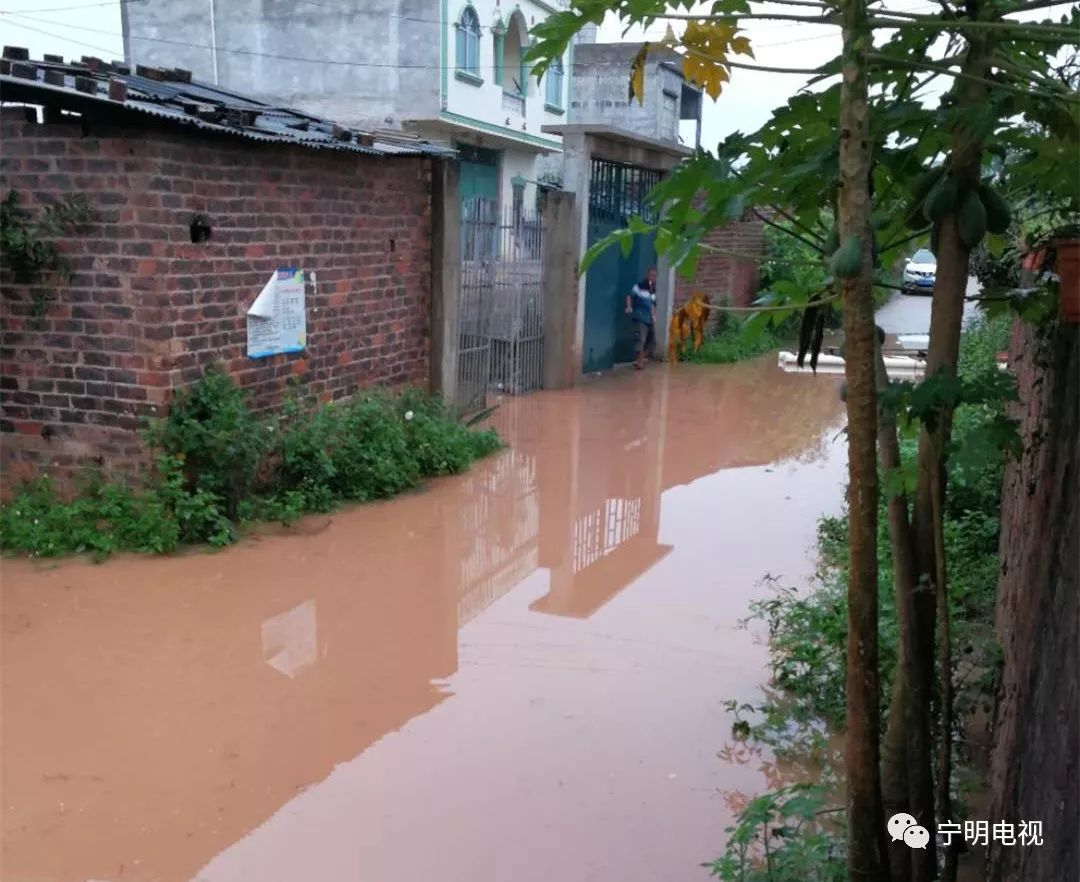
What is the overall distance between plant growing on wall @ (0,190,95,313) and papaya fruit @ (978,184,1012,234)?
531cm

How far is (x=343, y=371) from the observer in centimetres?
812

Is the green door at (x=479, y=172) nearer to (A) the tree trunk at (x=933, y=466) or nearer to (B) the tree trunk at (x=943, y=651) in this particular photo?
(A) the tree trunk at (x=933, y=466)

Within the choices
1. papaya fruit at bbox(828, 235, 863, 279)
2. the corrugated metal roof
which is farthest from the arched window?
papaya fruit at bbox(828, 235, 863, 279)

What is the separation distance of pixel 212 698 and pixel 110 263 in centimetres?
305

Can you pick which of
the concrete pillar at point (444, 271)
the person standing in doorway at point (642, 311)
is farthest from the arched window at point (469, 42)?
the concrete pillar at point (444, 271)

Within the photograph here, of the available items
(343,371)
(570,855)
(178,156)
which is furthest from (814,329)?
(343,371)

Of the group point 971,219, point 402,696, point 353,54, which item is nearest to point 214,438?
point 402,696

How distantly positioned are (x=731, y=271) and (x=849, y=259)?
56.1 feet

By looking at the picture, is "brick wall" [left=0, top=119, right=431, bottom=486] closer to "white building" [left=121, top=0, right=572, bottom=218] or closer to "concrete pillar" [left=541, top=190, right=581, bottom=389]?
"concrete pillar" [left=541, top=190, right=581, bottom=389]

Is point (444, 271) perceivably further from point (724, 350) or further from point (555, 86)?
point (555, 86)

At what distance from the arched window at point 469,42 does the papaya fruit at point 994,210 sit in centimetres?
1533

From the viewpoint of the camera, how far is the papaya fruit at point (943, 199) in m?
2.40

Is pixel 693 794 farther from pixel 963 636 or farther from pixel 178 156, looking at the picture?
pixel 178 156

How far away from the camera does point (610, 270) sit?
14500 millimetres
